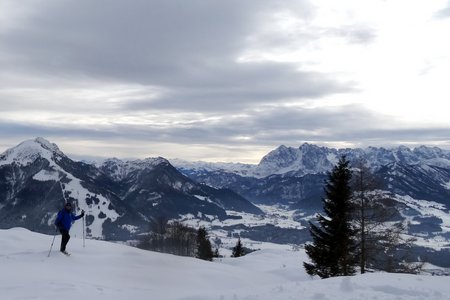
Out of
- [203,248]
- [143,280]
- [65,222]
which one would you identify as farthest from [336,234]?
[203,248]

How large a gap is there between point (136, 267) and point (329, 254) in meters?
16.6

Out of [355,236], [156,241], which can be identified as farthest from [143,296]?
[156,241]

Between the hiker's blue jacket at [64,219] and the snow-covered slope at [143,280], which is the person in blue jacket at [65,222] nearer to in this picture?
the hiker's blue jacket at [64,219]

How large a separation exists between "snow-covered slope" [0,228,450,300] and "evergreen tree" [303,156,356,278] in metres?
9.28

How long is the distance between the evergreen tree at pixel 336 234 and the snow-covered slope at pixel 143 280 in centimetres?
928

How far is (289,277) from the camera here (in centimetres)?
3675

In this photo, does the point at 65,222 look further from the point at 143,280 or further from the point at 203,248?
the point at 203,248

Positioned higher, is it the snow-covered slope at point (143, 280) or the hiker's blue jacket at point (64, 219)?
the hiker's blue jacket at point (64, 219)

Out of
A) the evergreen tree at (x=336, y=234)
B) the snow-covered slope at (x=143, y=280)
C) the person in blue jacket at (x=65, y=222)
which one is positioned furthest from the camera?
the evergreen tree at (x=336, y=234)

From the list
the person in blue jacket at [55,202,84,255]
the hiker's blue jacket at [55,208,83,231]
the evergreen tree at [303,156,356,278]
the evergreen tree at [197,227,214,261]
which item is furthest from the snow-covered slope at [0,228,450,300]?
the evergreen tree at [197,227,214,261]

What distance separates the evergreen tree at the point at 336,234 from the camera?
32.1 metres

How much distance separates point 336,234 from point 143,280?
17.9 m

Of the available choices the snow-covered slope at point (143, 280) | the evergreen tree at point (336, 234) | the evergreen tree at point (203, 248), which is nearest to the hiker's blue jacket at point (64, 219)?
the snow-covered slope at point (143, 280)

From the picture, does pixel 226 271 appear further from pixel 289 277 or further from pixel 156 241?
pixel 156 241
